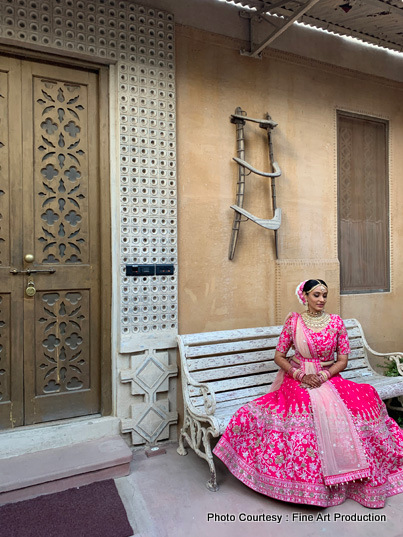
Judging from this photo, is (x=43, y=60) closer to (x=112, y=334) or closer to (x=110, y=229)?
(x=110, y=229)

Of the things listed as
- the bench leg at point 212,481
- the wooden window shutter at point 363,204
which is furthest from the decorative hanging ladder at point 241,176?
the bench leg at point 212,481

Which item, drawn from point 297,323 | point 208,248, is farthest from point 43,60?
point 297,323

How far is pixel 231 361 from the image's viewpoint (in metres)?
3.21

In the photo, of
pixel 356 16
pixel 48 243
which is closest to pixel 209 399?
pixel 48 243

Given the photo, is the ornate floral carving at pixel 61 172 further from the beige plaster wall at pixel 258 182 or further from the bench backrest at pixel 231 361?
the bench backrest at pixel 231 361

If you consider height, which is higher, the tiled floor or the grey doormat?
the grey doormat

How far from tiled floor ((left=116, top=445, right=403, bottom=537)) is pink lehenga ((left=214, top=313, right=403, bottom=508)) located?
0.09 metres

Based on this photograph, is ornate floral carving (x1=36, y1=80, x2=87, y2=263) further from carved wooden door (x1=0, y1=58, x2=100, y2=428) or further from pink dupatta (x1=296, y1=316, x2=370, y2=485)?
pink dupatta (x1=296, y1=316, x2=370, y2=485)

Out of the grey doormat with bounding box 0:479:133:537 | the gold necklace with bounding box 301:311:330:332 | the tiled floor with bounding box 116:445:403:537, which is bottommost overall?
the tiled floor with bounding box 116:445:403:537

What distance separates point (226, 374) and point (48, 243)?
1.68 metres

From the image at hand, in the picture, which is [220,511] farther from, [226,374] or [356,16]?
[356,16]

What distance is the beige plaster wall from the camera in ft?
11.0

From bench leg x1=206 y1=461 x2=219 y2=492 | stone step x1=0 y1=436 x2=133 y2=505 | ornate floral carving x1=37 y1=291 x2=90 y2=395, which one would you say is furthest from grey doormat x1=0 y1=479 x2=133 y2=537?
ornate floral carving x1=37 y1=291 x2=90 y2=395

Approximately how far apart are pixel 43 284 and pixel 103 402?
3.33 ft
